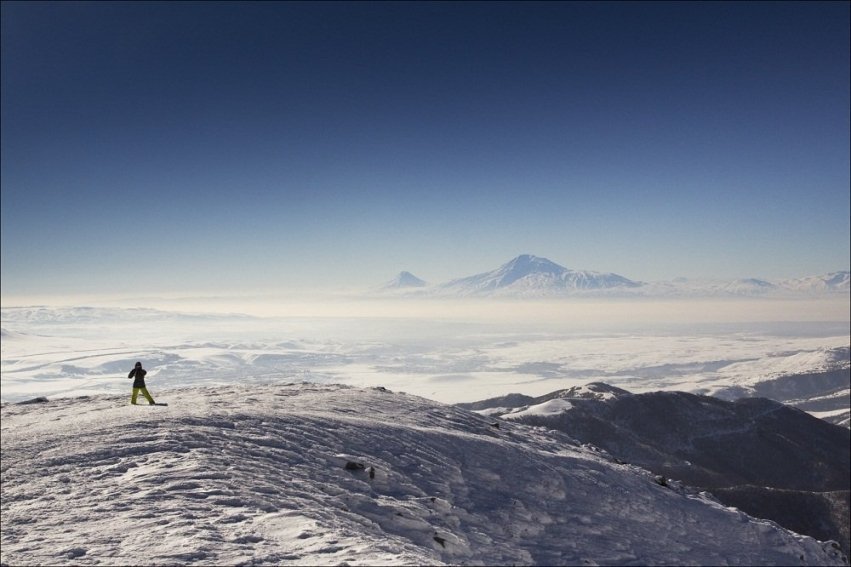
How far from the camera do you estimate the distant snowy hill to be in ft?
287

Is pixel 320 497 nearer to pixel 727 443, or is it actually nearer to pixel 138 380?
pixel 138 380

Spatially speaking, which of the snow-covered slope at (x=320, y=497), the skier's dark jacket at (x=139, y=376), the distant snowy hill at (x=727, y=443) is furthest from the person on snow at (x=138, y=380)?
the distant snowy hill at (x=727, y=443)

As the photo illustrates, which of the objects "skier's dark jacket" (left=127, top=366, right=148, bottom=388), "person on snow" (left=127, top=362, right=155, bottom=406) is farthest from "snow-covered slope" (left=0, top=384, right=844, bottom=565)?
"skier's dark jacket" (left=127, top=366, right=148, bottom=388)

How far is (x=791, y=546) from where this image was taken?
22000mm

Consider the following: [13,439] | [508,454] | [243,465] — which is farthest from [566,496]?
[13,439]

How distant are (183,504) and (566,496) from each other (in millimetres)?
15102

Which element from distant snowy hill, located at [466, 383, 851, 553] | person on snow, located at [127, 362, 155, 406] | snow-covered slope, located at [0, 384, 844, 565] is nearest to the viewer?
snow-covered slope, located at [0, 384, 844, 565]

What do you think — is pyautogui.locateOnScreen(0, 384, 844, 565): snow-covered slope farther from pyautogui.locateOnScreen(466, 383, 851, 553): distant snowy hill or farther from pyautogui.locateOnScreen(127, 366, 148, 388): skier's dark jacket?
pyautogui.locateOnScreen(466, 383, 851, 553): distant snowy hill

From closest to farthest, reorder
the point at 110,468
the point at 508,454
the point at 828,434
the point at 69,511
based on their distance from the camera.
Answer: the point at 69,511 → the point at 110,468 → the point at 508,454 → the point at 828,434

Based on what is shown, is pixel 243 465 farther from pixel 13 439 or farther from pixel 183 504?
pixel 13 439

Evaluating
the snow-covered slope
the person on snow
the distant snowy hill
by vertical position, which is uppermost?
the person on snow

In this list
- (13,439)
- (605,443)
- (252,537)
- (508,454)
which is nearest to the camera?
(252,537)

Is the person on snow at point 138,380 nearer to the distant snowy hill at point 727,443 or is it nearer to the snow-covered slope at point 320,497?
the snow-covered slope at point 320,497

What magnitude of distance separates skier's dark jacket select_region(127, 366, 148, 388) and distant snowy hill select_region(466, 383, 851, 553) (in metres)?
91.5
